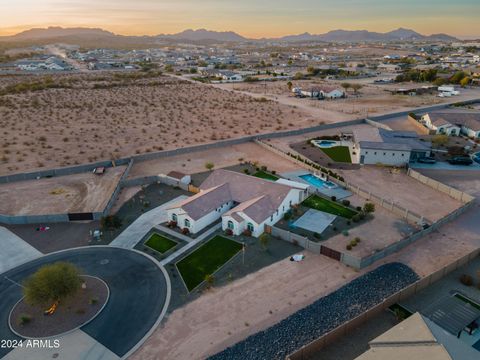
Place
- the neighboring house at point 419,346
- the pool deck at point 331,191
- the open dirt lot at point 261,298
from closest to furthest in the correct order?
the neighboring house at point 419,346 < the open dirt lot at point 261,298 < the pool deck at point 331,191

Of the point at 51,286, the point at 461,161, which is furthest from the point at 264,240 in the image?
the point at 461,161

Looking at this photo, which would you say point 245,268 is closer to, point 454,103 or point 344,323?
point 344,323

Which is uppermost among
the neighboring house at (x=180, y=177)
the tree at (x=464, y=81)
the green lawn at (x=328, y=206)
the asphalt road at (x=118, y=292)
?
the tree at (x=464, y=81)

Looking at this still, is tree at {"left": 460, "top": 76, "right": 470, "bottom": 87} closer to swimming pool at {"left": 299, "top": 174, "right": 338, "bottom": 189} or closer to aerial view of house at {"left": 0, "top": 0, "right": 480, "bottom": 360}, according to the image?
aerial view of house at {"left": 0, "top": 0, "right": 480, "bottom": 360}

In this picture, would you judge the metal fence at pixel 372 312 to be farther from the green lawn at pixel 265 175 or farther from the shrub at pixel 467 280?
the green lawn at pixel 265 175

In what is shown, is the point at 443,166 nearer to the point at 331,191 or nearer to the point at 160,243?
the point at 331,191

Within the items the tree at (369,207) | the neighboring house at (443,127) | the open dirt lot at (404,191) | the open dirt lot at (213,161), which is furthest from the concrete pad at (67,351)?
the neighboring house at (443,127)
